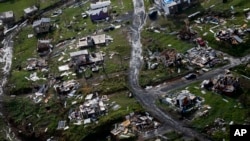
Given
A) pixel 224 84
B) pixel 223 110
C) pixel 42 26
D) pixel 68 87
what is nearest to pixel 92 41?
pixel 68 87

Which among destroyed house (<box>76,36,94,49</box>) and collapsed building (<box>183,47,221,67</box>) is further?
destroyed house (<box>76,36,94,49</box>)

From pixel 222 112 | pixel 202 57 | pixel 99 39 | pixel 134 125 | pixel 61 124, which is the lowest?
pixel 134 125

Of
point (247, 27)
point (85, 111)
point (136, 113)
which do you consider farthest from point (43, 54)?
point (247, 27)

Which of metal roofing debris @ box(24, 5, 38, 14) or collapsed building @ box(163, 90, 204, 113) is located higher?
metal roofing debris @ box(24, 5, 38, 14)

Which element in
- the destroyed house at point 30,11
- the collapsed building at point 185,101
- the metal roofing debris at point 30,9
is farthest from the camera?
the metal roofing debris at point 30,9

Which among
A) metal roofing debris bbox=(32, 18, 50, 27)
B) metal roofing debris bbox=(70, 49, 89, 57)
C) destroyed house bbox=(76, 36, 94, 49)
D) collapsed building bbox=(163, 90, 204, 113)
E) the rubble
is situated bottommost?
the rubble

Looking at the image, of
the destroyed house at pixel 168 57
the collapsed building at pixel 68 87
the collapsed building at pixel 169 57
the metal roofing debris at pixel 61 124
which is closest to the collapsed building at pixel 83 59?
the collapsed building at pixel 68 87

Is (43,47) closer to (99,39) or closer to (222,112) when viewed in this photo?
(99,39)

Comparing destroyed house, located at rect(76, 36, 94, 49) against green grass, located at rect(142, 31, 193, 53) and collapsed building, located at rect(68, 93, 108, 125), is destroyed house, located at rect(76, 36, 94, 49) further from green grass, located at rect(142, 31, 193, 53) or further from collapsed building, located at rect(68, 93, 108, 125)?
collapsed building, located at rect(68, 93, 108, 125)

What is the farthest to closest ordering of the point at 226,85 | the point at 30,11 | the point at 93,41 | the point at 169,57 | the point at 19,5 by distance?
1. the point at 19,5
2. the point at 30,11
3. the point at 93,41
4. the point at 169,57
5. the point at 226,85

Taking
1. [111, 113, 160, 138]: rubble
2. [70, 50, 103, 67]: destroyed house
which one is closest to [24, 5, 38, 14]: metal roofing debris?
[70, 50, 103, 67]: destroyed house

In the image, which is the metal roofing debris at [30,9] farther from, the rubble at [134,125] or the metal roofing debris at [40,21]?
the rubble at [134,125]

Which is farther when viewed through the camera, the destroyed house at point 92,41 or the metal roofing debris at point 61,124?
the destroyed house at point 92,41
